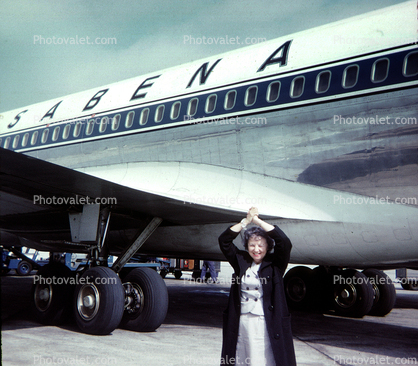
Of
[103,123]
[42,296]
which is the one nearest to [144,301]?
[42,296]

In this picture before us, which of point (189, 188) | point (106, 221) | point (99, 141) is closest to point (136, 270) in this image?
point (106, 221)

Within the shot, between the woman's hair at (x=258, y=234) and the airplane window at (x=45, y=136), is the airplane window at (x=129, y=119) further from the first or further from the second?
the woman's hair at (x=258, y=234)

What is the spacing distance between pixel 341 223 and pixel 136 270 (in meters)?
3.66

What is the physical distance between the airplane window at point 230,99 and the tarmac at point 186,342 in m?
3.87

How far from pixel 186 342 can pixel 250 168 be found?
2870 mm

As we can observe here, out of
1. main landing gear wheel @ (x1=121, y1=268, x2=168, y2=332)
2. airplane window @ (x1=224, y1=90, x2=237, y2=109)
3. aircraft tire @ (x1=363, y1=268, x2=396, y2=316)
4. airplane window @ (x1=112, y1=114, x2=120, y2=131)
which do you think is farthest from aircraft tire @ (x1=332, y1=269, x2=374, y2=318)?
airplane window @ (x1=112, y1=114, x2=120, y2=131)

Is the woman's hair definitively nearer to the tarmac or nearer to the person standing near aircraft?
the tarmac

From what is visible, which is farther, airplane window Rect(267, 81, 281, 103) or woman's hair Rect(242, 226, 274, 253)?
airplane window Rect(267, 81, 281, 103)

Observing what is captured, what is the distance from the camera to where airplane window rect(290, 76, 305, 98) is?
6461 millimetres

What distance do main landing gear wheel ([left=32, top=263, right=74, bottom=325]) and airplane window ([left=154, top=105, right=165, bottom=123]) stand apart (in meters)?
3.38

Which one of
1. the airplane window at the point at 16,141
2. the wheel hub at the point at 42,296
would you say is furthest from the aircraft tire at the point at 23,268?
the wheel hub at the point at 42,296

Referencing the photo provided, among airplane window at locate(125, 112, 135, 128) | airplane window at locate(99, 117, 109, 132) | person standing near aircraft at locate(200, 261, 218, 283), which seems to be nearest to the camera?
airplane window at locate(125, 112, 135, 128)

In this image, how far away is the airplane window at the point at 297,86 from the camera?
6.46 meters

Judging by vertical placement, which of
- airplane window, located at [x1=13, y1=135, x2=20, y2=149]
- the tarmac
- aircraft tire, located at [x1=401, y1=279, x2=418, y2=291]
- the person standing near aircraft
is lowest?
the tarmac
